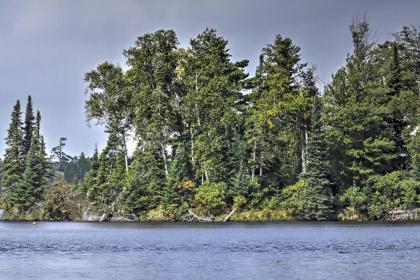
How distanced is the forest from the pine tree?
596cm

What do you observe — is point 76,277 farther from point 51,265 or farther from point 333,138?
point 333,138

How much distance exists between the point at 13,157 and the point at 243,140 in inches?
1841

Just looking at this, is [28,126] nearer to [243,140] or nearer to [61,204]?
[61,204]

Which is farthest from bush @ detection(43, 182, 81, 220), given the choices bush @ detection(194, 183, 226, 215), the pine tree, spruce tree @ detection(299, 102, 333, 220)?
spruce tree @ detection(299, 102, 333, 220)

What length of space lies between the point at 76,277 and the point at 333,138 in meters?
61.1

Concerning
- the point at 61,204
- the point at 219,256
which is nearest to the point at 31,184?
the point at 61,204

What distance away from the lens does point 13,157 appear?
121250mm

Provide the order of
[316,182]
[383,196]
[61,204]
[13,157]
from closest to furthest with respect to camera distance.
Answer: [383,196], [316,182], [61,204], [13,157]

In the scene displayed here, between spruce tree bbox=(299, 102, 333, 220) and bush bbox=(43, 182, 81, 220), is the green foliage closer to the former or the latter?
spruce tree bbox=(299, 102, 333, 220)

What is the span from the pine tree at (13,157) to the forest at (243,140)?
596 centimetres

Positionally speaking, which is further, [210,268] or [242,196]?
[242,196]

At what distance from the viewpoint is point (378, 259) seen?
38750 millimetres

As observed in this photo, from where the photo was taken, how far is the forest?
8606 cm

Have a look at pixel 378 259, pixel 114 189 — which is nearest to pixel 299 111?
pixel 114 189
